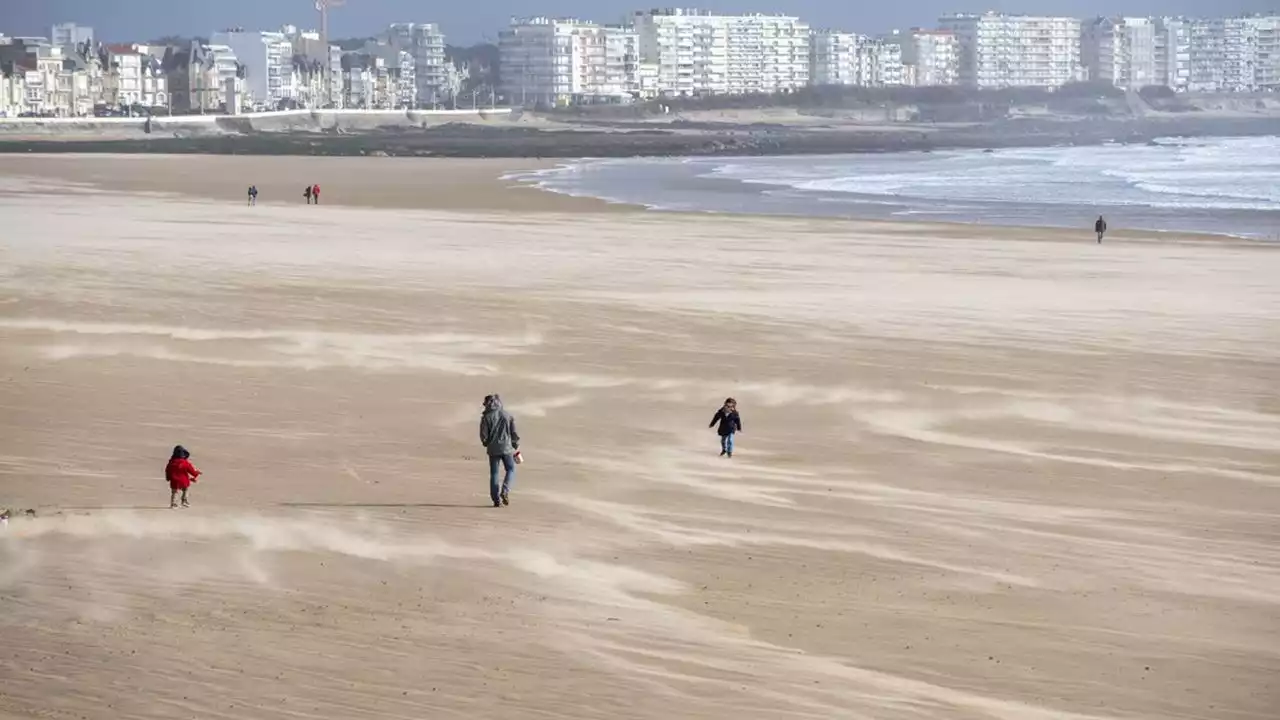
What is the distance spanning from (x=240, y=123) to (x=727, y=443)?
5364 inches

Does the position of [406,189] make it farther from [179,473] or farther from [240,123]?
[240,123]

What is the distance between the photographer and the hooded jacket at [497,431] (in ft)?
43.3

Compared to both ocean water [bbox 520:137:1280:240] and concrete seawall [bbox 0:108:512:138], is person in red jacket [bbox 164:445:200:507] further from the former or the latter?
concrete seawall [bbox 0:108:512:138]

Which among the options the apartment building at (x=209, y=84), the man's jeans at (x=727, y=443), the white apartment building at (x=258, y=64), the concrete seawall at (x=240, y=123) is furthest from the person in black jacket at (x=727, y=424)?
the white apartment building at (x=258, y=64)

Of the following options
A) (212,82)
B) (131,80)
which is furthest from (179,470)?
(212,82)

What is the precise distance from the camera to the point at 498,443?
13.2 m

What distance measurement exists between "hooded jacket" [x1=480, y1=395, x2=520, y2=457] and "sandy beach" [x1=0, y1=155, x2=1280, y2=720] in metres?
0.42

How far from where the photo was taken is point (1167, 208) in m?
49.2

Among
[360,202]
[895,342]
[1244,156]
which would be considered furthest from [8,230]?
[1244,156]

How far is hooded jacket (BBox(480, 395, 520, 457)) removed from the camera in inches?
520

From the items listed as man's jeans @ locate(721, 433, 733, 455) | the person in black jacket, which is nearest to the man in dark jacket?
the person in black jacket

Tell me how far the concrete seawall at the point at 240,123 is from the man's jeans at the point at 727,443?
364 feet

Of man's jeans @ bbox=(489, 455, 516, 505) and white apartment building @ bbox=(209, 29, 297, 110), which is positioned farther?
white apartment building @ bbox=(209, 29, 297, 110)

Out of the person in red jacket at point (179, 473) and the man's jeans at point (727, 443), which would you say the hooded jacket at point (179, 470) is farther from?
the man's jeans at point (727, 443)
